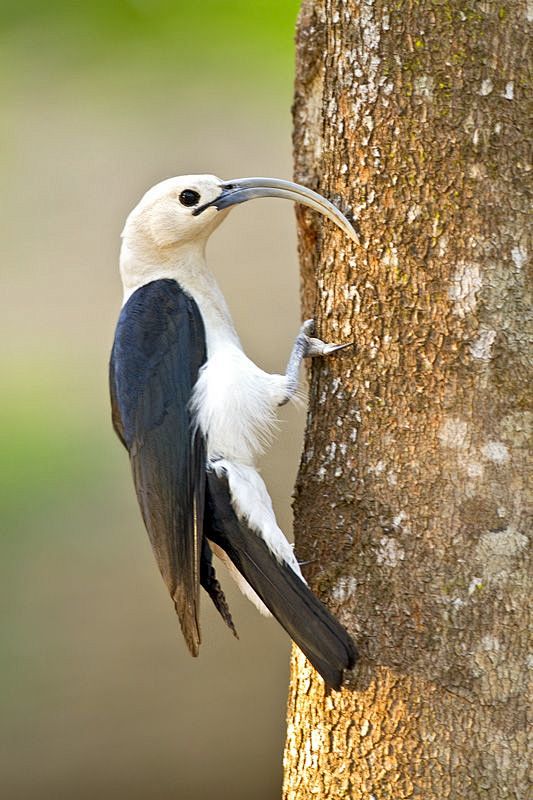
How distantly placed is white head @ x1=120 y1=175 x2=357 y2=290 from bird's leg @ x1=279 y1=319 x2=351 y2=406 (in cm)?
43

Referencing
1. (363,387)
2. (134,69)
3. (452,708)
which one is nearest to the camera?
(452,708)

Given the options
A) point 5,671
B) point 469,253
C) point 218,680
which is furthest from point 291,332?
point 469,253

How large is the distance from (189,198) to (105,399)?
9.22 ft

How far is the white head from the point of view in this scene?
3.29 meters

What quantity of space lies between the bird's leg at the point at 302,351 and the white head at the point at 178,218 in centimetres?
43

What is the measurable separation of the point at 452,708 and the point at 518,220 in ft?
4.21

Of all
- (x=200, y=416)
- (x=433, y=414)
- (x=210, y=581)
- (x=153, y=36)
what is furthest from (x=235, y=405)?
(x=153, y=36)

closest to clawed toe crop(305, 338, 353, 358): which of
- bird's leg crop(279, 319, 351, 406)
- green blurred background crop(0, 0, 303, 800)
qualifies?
bird's leg crop(279, 319, 351, 406)

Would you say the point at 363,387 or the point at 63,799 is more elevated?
the point at 363,387

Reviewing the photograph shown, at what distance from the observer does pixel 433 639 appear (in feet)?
8.70

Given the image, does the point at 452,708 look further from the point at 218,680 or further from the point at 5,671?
the point at 5,671

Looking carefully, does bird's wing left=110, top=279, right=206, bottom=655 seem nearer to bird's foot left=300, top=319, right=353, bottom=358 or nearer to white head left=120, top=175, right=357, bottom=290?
white head left=120, top=175, right=357, bottom=290

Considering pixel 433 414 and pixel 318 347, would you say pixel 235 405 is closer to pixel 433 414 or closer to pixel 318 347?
pixel 318 347

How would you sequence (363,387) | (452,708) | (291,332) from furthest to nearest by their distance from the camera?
(291,332)
(363,387)
(452,708)
